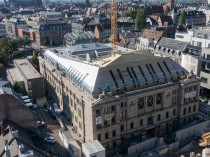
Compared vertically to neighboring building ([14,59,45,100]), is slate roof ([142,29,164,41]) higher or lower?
higher

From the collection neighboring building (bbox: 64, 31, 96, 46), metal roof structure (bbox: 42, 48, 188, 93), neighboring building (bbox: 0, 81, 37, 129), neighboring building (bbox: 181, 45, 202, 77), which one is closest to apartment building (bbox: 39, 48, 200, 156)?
metal roof structure (bbox: 42, 48, 188, 93)

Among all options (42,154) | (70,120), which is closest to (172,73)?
(70,120)

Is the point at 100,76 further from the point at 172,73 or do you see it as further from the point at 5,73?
the point at 5,73

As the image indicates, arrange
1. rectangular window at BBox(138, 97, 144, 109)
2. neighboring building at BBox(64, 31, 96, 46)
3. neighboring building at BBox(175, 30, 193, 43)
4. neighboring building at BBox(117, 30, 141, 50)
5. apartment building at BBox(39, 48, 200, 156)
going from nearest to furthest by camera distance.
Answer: apartment building at BBox(39, 48, 200, 156), rectangular window at BBox(138, 97, 144, 109), neighboring building at BBox(175, 30, 193, 43), neighboring building at BBox(64, 31, 96, 46), neighboring building at BBox(117, 30, 141, 50)

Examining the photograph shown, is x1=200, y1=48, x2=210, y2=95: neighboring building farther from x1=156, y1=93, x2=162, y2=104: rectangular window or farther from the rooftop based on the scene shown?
the rooftop

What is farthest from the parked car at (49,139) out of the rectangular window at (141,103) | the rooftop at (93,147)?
the rectangular window at (141,103)

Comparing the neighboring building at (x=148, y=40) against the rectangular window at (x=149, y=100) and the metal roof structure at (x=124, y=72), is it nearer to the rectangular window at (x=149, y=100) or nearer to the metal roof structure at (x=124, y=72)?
the metal roof structure at (x=124, y=72)
